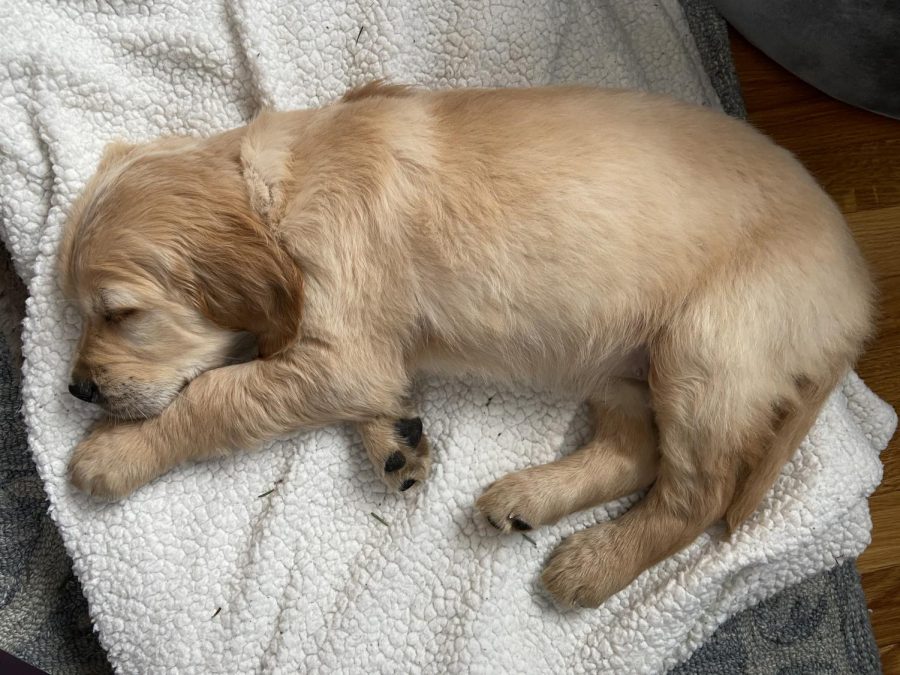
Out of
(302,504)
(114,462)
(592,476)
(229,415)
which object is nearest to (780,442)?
(592,476)

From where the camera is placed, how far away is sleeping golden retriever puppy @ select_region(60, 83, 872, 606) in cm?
179

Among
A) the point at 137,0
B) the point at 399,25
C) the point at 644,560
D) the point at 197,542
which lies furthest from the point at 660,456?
the point at 137,0

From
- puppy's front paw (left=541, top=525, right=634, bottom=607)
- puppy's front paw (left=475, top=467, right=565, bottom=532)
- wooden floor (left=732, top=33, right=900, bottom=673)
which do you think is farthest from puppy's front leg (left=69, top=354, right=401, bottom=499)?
wooden floor (left=732, top=33, right=900, bottom=673)

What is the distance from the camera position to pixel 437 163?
6.00 ft

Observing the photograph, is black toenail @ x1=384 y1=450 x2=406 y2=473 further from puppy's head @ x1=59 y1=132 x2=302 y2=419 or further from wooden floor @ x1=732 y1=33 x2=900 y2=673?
wooden floor @ x1=732 y1=33 x2=900 y2=673

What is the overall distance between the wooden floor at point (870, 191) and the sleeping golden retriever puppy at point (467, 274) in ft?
1.79

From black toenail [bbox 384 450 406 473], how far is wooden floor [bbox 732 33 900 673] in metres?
1.46

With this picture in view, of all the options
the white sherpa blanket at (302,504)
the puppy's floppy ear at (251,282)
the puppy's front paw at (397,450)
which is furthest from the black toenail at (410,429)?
the puppy's floppy ear at (251,282)

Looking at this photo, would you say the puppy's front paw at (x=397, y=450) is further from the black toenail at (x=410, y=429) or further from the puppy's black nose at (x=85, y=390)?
the puppy's black nose at (x=85, y=390)

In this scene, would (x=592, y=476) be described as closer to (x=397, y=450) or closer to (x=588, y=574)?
(x=588, y=574)

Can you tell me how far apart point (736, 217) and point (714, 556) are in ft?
2.92

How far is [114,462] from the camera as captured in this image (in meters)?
1.94

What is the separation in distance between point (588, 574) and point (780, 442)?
1.93 ft

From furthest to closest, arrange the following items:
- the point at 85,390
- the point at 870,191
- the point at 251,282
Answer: the point at 870,191, the point at 85,390, the point at 251,282
